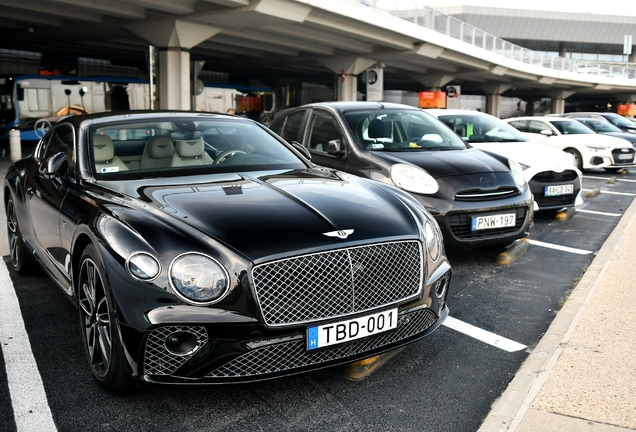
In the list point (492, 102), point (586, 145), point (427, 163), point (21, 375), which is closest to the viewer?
point (21, 375)

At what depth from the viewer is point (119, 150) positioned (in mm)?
4504

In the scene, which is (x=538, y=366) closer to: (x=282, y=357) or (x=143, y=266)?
(x=282, y=357)

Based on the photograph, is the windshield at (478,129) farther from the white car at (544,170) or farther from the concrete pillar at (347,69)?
the concrete pillar at (347,69)

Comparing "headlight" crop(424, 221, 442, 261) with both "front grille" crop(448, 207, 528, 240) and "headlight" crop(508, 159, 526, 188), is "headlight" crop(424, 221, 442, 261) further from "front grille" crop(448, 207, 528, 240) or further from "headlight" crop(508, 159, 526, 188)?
"headlight" crop(508, 159, 526, 188)

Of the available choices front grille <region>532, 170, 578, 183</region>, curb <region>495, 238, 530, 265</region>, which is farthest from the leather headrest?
front grille <region>532, 170, 578, 183</region>

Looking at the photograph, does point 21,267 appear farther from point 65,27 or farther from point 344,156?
point 65,27

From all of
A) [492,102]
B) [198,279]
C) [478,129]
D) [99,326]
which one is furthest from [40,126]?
Answer: [492,102]

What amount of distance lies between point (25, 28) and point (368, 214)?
89.3ft

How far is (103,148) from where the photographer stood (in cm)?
443

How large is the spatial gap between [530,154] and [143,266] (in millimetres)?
6919

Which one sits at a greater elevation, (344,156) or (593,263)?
(344,156)

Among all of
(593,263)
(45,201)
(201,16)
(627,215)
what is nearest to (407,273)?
(45,201)

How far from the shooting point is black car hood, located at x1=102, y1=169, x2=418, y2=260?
3.21 m

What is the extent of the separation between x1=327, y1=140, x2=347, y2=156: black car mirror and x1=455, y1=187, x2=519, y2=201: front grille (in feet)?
4.78
